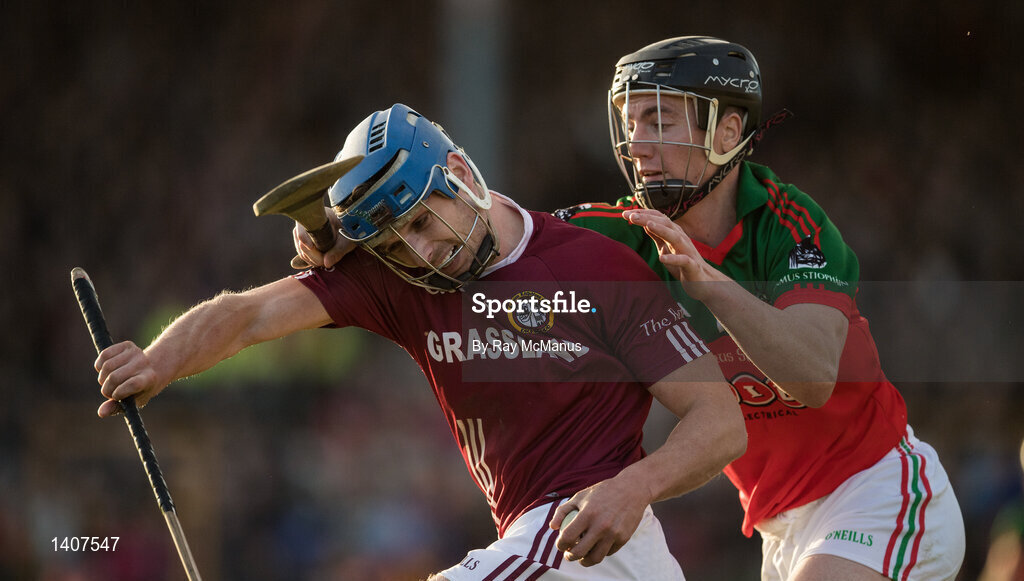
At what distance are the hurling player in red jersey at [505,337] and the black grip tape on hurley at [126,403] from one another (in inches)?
1.9

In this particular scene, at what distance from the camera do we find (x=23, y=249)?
8258 mm

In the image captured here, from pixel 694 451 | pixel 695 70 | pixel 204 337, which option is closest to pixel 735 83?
pixel 695 70

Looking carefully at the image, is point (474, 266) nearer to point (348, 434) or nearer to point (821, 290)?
point (821, 290)

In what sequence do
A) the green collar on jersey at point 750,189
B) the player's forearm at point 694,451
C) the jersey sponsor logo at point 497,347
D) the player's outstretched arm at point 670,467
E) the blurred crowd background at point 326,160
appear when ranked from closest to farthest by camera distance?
the player's outstretched arm at point 670,467, the player's forearm at point 694,451, the jersey sponsor logo at point 497,347, the green collar on jersey at point 750,189, the blurred crowd background at point 326,160

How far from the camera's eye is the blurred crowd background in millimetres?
6945

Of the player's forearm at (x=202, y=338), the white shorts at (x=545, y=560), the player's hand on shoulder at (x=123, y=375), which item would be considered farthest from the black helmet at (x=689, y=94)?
the player's hand on shoulder at (x=123, y=375)

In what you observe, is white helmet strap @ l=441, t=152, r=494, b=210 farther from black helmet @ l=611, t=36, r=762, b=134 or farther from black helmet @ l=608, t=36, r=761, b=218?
black helmet @ l=611, t=36, r=762, b=134

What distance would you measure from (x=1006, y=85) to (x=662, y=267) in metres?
5.93

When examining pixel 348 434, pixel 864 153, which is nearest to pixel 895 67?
pixel 864 153

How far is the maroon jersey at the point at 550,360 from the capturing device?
2.69 m

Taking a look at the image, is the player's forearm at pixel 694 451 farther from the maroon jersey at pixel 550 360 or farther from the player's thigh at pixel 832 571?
the player's thigh at pixel 832 571

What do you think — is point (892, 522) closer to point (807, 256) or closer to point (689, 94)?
point (807, 256)

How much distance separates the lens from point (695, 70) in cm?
324

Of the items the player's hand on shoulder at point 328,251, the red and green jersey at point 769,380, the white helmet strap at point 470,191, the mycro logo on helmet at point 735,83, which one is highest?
the player's hand on shoulder at point 328,251
